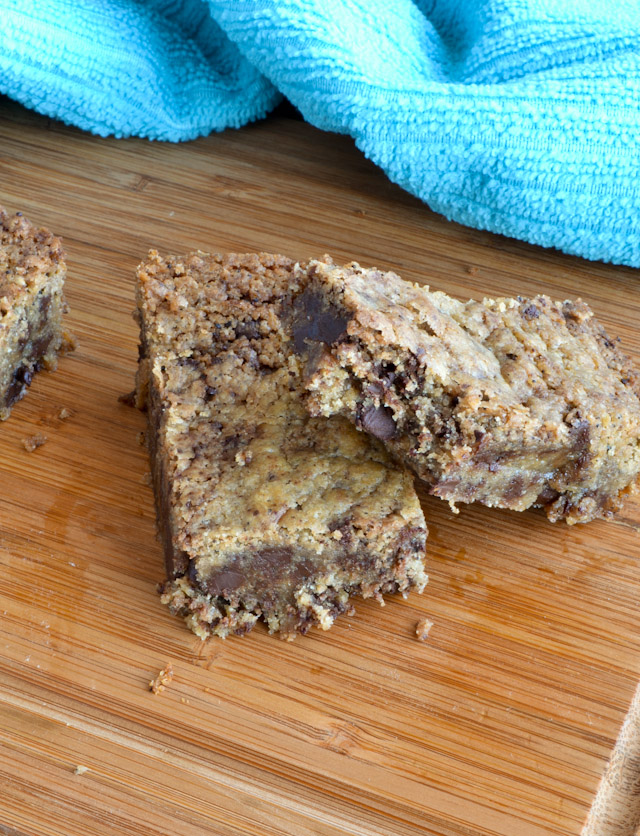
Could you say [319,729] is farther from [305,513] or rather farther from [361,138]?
[361,138]

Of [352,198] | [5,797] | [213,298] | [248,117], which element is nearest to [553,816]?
[5,797]

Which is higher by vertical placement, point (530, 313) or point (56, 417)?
point (530, 313)

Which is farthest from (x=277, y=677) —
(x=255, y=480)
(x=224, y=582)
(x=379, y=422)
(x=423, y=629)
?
(x=379, y=422)

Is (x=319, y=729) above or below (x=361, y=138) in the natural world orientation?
below

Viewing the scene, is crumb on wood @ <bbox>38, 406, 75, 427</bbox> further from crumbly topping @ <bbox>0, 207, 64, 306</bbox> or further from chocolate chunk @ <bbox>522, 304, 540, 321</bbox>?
chocolate chunk @ <bbox>522, 304, 540, 321</bbox>

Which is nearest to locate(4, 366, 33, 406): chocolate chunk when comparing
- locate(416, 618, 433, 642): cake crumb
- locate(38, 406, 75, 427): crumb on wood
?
locate(38, 406, 75, 427): crumb on wood

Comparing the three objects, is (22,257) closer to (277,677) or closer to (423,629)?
(277,677)
